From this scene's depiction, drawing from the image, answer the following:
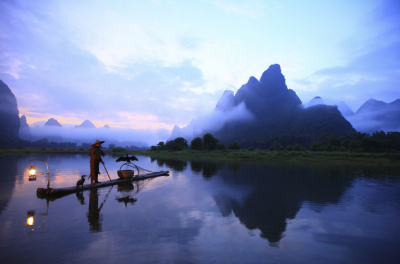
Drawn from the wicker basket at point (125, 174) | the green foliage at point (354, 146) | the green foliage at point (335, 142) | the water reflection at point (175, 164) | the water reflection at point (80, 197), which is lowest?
the water reflection at point (175, 164)

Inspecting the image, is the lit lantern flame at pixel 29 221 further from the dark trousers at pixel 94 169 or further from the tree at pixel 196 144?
the tree at pixel 196 144

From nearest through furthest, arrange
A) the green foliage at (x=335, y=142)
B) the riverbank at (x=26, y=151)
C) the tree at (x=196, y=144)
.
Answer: the riverbank at (x=26, y=151), the green foliage at (x=335, y=142), the tree at (x=196, y=144)

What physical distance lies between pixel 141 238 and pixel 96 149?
318 inches

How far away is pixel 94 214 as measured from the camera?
7.41m

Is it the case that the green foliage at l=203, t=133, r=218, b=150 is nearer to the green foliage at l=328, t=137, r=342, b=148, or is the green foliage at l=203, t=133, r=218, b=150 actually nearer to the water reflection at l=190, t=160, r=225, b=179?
the green foliage at l=328, t=137, r=342, b=148

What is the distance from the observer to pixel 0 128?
144 metres

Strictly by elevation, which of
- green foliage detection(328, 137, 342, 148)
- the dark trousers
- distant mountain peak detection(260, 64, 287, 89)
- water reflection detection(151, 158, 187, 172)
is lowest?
water reflection detection(151, 158, 187, 172)

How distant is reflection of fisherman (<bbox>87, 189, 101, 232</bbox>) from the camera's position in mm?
6188

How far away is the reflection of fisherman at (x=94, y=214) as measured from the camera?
244 inches

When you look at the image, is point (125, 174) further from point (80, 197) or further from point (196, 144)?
point (196, 144)

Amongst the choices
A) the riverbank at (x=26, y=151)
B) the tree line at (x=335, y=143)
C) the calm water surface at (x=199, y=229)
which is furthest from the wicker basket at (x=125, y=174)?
the riverbank at (x=26, y=151)

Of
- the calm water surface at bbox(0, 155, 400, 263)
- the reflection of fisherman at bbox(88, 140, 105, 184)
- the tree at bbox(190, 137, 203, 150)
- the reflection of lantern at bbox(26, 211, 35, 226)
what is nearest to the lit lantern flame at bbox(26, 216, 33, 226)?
the reflection of lantern at bbox(26, 211, 35, 226)

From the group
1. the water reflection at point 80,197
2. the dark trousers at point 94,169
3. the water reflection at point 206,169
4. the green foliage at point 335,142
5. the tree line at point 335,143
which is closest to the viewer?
the water reflection at point 80,197

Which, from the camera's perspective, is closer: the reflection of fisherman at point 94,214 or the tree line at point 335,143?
the reflection of fisherman at point 94,214
